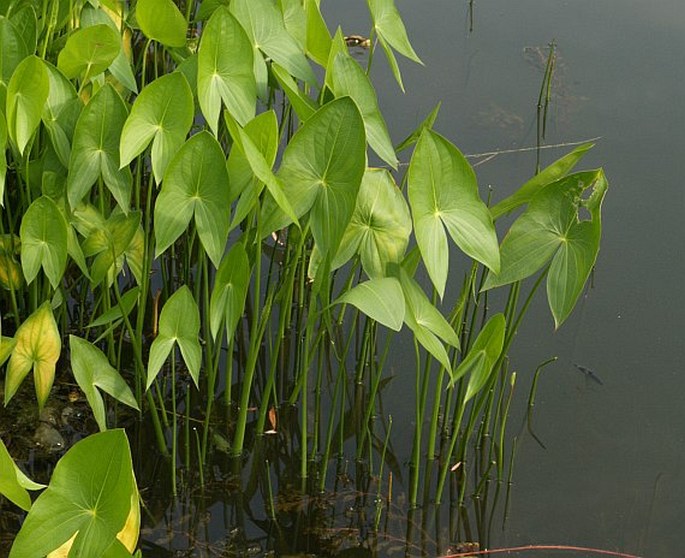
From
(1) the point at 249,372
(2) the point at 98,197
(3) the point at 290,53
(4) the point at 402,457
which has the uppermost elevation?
(3) the point at 290,53

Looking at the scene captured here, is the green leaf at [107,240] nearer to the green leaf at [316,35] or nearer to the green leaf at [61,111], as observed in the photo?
the green leaf at [61,111]

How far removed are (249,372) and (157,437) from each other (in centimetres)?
24

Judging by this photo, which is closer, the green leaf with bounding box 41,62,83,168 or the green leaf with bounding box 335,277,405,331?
the green leaf with bounding box 335,277,405,331

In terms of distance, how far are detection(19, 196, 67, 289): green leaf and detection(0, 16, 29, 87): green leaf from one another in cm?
21

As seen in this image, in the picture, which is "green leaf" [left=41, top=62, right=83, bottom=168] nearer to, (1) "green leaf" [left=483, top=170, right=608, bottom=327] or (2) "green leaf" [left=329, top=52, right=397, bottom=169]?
(2) "green leaf" [left=329, top=52, right=397, bottom=169]

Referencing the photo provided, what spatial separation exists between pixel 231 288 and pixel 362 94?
1.05 ft

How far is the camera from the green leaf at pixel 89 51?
164 centimetres

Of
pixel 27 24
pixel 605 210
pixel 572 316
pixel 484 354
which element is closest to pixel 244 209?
pixel 484 354

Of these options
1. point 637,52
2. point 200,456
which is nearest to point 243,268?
Result: point 200,456

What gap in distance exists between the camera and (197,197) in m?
1.53

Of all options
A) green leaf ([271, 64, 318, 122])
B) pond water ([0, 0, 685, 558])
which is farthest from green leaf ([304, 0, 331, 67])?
pond water ([0, 0, 685, 558])

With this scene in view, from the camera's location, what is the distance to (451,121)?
2732 millimetres

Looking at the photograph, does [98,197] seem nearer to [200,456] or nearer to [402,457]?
[200,456]

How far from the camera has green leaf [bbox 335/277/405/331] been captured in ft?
4.51
